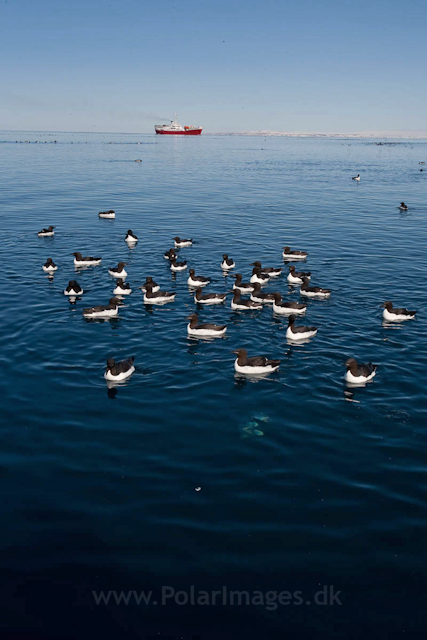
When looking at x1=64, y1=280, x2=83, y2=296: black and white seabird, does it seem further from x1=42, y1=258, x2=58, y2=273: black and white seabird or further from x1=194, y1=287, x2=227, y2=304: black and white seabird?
x1=194, y1=287, x2=227, y2=304: black and white seabird

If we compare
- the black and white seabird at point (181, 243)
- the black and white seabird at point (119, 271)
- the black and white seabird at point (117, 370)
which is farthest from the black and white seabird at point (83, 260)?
the black and white seabird at point (117, 370)

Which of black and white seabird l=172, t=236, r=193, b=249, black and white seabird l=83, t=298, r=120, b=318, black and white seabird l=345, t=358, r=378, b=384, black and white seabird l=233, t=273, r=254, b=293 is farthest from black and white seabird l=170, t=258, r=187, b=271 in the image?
black and white seabird l=345, t=358, r=378, b=384

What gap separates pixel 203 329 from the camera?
2328 centimetres

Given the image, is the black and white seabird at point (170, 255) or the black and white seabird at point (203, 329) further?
the black and white seabird at point (170, 255)

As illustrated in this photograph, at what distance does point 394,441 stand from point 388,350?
276 inches

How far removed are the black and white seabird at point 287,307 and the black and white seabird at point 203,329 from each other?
383cm

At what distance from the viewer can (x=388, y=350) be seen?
21.9m

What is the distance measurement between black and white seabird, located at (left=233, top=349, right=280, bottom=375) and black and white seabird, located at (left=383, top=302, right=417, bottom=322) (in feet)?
26.9

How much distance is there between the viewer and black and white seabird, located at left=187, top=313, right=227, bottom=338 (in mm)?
23289

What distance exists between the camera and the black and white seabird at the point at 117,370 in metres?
18.9

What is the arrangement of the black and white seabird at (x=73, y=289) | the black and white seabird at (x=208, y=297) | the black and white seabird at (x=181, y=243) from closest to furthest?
the black and white seabird at (x=208, y=297)
the black and white seabird at (x=73, y=289)
the black and white seabird at (x=181, y=243)

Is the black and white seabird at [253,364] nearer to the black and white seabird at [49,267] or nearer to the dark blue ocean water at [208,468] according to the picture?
the dark blue ocean water at [208,468]

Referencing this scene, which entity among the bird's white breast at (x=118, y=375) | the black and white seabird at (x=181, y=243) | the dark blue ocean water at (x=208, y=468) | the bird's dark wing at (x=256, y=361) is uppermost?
the black and white seabird at (x=181, y=243)

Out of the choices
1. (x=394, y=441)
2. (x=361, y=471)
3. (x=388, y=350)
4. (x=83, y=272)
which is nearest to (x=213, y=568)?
(x=361, y=471)
